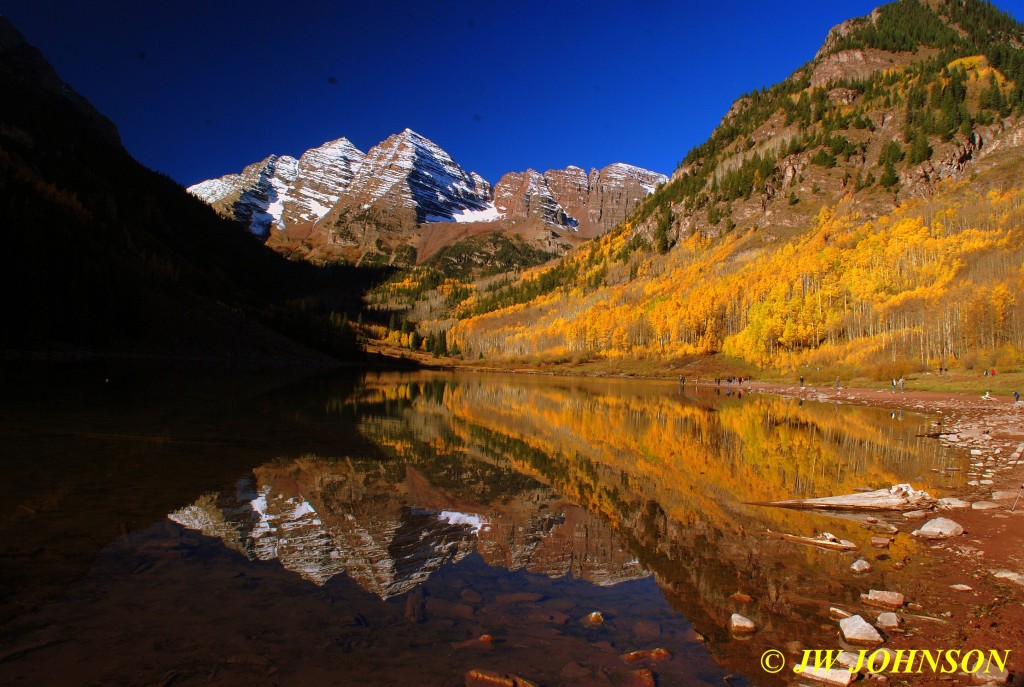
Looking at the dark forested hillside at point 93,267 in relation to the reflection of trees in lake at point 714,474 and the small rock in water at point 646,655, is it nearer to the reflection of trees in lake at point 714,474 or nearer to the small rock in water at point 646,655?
the reflection of trees in lake at point 714,474

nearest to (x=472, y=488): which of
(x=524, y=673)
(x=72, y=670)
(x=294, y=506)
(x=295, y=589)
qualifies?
(x=294, y=506)

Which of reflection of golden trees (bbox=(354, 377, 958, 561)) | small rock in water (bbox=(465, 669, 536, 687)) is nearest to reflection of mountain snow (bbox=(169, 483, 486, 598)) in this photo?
small rock in water (bbox=(465, 669, 536, 687))

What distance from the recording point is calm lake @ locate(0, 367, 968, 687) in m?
5.59

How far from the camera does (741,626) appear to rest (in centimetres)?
649

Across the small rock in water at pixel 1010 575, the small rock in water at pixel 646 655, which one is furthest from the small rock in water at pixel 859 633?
the small rock in water at pixel 1010 575

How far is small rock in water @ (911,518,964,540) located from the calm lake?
0.56 m

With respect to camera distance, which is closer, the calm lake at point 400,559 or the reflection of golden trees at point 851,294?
the calm lake at point 400,559

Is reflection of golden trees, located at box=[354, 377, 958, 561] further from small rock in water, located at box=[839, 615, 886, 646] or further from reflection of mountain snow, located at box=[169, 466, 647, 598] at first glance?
small rock in water, located at box=[839, 615, 886, 646]

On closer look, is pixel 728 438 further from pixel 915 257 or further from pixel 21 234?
pixel 21 234

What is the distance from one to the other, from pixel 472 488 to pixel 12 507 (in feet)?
29.9

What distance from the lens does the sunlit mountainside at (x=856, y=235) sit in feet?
235

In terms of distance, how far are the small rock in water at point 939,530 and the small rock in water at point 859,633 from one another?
5101 millimetres

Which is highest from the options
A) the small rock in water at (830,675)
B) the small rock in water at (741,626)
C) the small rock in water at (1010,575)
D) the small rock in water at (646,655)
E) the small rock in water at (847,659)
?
the small rock in water at (1010,575)

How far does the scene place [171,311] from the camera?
91.8 m
